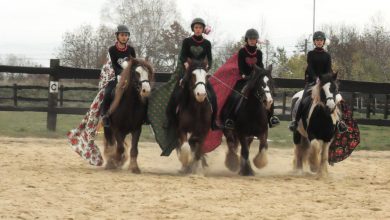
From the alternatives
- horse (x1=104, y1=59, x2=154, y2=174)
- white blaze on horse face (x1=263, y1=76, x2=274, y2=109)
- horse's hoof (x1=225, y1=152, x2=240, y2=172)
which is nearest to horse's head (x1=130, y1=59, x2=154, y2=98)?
horse (x1=104, y1=59, x2=154, y2=174)

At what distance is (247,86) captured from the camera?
8977 millimetres

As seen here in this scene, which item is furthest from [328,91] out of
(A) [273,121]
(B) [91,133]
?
(B) [91,133]

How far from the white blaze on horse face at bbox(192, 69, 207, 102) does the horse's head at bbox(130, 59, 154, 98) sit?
0.72 m

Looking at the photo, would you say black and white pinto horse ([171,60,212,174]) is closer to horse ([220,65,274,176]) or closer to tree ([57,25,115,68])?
horse ([220,65,274,176])

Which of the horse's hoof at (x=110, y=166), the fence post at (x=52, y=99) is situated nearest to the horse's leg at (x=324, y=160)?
the horse's hoof at (x=110, y=166)

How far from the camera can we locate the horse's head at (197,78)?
26.9ft

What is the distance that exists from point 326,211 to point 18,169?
4812mm

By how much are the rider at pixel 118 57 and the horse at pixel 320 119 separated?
9.94 feet

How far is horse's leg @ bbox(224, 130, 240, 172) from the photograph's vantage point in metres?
9.77

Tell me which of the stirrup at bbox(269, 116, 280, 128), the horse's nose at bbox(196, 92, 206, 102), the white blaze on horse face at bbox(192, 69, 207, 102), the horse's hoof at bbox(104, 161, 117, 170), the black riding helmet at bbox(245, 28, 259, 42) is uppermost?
the black riding helmet at bbox(245, 28, 259, 42)

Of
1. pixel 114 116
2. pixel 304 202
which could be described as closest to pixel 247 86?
pixel 114 116

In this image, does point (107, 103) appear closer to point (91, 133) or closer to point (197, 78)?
Result: point (91, 133)

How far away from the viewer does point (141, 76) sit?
8.55 meters

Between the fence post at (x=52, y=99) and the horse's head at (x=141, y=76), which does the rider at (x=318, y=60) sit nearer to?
the horse's head at (x=141, y=76)
